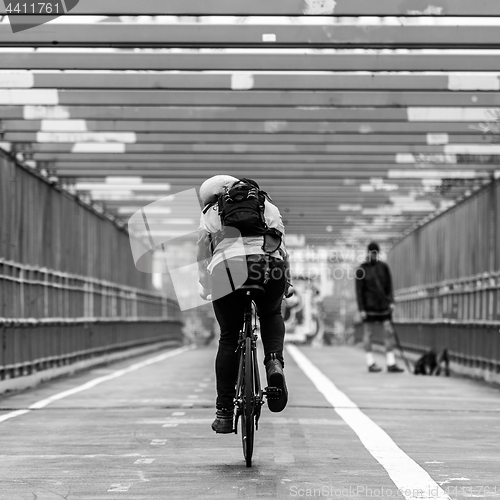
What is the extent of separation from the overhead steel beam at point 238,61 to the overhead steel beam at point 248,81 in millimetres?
869

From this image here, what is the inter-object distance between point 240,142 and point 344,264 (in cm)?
2816

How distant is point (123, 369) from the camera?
66.3 ft

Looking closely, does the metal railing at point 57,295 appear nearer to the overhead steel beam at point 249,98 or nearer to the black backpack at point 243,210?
the overhead steel beam at point 249,98

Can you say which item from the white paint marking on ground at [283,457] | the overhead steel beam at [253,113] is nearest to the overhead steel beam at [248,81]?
the overhead steel beam at [253,113]

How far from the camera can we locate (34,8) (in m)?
10.6

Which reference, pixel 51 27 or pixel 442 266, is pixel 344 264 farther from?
pixel 51 27

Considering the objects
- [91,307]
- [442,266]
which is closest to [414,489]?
[91,307]

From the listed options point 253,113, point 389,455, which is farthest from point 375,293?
point 389,455

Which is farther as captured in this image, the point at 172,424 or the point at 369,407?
the point at 369,407

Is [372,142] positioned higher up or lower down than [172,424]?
higher up

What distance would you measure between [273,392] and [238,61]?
6073 mm

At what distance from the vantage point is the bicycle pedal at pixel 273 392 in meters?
7.12

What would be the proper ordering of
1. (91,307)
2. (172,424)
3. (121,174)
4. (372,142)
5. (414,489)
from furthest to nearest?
(91,307), (121,174), (372,142), (172,424), (414,489)

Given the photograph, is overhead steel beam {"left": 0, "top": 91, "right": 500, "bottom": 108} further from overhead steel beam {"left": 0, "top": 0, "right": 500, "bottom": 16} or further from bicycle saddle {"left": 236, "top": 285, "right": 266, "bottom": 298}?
bicycle saddle {"left": 236, "top": 285, "right": 266, "bottom": 298}
